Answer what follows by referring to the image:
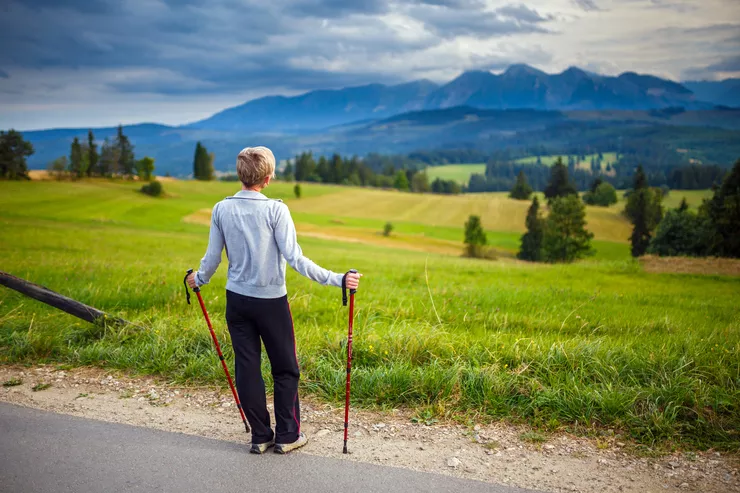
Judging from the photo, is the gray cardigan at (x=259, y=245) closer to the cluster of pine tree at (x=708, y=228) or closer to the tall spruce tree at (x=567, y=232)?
the cluster of pine tree at (x=708, y=228)

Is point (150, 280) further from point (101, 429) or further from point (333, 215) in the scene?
point (333, 215)

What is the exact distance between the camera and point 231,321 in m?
4.52

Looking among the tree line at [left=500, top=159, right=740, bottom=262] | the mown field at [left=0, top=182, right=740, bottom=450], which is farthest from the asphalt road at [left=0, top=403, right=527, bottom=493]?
the tree line at [left=500, top=159, right=740, bottom=262]

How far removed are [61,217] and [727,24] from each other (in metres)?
50.4

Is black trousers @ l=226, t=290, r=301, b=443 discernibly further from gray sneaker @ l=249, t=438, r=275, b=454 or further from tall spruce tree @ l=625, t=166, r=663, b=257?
tall spruce tree @ l=625, t=166, r=663, b=257

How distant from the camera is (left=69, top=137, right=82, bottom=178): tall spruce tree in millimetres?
63081

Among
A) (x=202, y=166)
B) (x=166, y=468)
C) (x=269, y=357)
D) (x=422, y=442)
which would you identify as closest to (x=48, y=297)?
(x=166, y=468)

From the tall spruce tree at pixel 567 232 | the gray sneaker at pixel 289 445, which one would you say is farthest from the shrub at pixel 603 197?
the gray sneaker at pixel 289 445

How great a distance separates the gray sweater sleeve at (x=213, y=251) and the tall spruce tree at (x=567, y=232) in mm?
62200

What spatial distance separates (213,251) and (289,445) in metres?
1.89

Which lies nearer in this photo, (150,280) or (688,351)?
(688,351)

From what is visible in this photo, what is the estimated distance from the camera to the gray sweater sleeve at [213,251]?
448 cm

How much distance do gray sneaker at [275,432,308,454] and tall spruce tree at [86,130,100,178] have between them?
72.1m

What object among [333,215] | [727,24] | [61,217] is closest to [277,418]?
[727,24]
